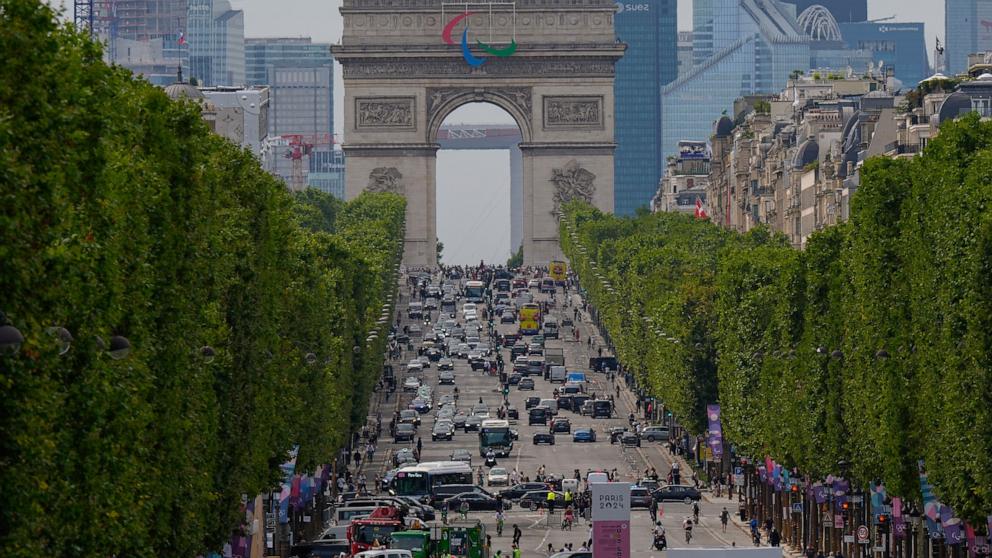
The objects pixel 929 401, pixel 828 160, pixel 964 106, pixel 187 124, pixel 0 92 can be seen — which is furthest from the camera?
pixel 828 160

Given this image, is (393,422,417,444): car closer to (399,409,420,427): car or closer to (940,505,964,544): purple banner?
(399,409,420,427): car

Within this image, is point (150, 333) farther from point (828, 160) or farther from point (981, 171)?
point (828, 160)

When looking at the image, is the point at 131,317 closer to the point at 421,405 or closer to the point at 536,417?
the point at 536,417

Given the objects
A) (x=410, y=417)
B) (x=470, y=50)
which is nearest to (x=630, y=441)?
(x=410, y=417)

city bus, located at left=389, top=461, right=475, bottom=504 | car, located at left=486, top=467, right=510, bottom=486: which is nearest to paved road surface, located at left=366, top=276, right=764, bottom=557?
city bus, located at left=389, top=461, right=475, bottom=504

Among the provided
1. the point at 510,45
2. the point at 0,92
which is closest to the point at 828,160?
the point at 510,45

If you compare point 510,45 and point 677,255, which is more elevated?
point 510,45

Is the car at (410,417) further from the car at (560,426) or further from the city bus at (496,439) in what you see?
the city bus at (496,439)
